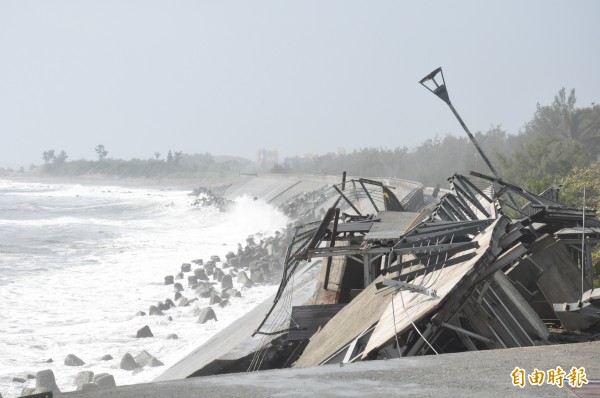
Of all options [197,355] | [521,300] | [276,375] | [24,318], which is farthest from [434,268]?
[24,318]

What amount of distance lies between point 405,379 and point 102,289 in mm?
20671

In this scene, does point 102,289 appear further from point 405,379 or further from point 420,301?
point 405,379

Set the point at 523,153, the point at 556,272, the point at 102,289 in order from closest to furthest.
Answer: the point at 556,272, the point at 102,289, the point at 523,153

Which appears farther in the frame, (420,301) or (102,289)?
(102,289)

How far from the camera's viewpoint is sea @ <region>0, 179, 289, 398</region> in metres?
16.5

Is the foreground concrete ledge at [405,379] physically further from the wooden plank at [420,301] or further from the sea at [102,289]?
the sea at [102,289]

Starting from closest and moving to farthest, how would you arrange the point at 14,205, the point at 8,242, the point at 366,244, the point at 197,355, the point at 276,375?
the point at 276,375, the point at 366,244, the point at 197,355, the point at 8,242, the point at 14,205

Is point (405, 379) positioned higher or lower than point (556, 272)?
lower

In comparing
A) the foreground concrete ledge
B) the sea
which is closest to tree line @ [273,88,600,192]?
the sea

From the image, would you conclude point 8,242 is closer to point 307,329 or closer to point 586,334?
point 307,329

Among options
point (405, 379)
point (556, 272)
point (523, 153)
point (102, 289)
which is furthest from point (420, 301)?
point (523, 153)

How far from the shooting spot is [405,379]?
243 inches

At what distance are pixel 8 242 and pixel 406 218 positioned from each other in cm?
3533

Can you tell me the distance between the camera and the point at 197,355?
15.4 meters
